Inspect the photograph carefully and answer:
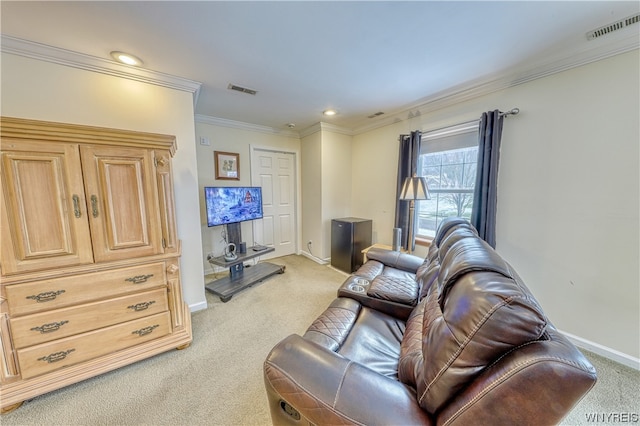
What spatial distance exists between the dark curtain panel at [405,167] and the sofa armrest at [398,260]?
751 mm

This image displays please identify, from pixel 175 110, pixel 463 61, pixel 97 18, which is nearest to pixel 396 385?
pixel 463 61

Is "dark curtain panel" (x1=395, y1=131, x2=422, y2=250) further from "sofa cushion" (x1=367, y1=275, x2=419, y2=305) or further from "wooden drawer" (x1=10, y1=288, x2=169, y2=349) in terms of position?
"wooden drawer" (x1=10, y1=288, x2=169, y2=349)

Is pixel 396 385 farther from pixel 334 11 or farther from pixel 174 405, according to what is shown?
pixel 334 11

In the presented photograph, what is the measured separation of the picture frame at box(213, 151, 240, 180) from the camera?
11.0 feet

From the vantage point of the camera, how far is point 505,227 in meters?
2.19

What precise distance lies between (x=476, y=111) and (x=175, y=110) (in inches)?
118

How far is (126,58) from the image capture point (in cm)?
177

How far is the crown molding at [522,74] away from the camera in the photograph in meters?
1.55

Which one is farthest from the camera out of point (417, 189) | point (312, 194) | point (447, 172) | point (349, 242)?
point (312, 194)

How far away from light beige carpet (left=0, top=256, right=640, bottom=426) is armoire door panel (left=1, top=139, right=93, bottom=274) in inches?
33.0

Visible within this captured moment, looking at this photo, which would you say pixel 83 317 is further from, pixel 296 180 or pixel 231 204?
pixel 296 180

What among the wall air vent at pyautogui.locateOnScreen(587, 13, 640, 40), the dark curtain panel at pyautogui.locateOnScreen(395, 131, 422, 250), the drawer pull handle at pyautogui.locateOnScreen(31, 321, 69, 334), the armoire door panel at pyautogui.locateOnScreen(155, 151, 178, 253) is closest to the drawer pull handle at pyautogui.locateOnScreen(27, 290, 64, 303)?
the drawer pull handle at pyautogui.locateOnScreen(31, 321, 69, 334)

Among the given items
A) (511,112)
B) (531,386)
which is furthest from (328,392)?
(511,112)

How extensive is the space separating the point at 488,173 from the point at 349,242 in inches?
73.2
